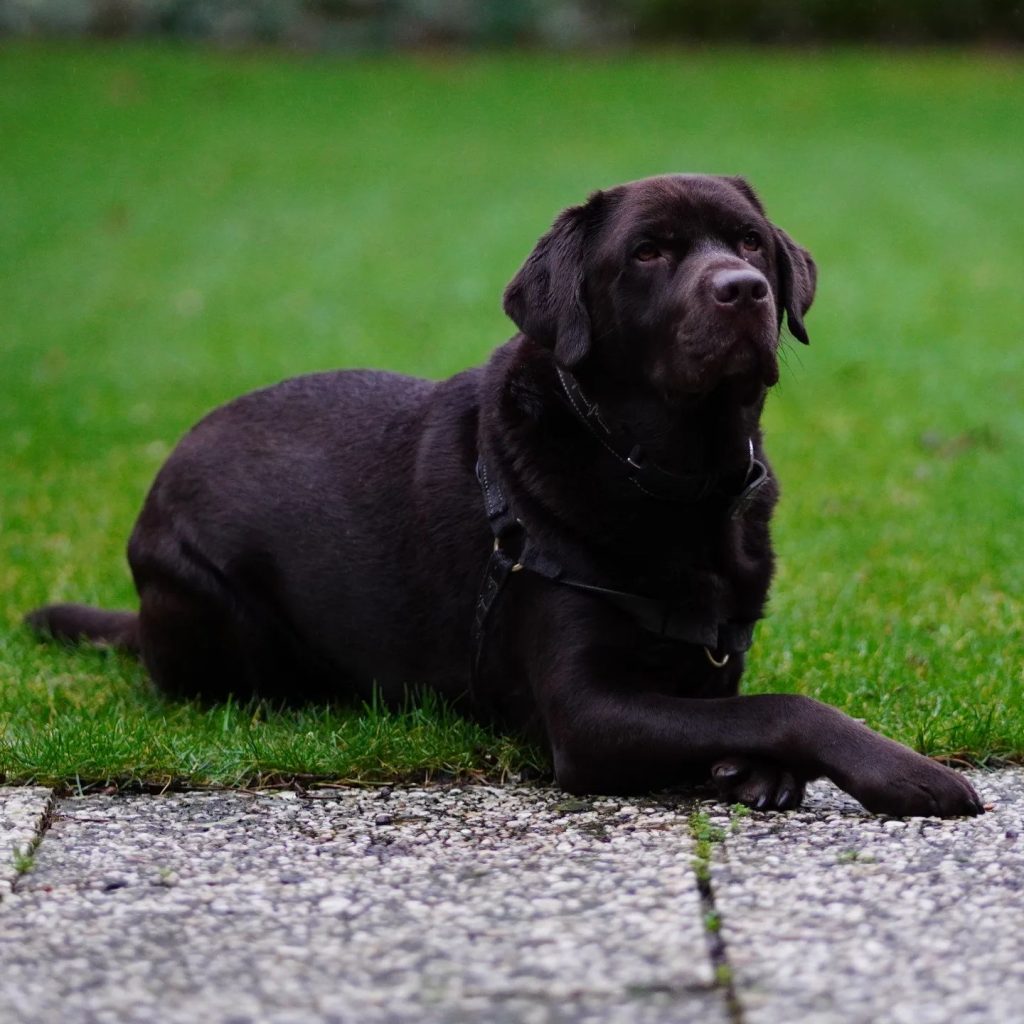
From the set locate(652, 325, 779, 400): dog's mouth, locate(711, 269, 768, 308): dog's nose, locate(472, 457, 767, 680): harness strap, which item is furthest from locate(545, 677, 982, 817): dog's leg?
locate(711, 269, 768, 308): dog's nose

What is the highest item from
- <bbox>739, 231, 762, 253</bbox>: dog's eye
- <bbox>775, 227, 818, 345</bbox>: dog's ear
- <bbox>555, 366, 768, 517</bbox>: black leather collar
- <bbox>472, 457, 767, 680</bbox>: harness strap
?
<bbox>739, 231, 762, 253</bbox>: dog's eye

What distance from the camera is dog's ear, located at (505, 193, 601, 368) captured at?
12.7 ft

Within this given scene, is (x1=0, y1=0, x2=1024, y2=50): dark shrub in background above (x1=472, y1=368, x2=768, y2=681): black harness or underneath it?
above

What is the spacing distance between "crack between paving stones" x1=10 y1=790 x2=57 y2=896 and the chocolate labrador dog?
905 millimetres

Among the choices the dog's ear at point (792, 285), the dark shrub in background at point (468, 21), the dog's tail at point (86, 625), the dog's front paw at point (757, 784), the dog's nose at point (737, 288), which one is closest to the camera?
the dog's front paw at point (757, 784)

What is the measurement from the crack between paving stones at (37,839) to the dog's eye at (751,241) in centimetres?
201

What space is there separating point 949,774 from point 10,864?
1897mm

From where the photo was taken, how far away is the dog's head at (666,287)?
372 cm

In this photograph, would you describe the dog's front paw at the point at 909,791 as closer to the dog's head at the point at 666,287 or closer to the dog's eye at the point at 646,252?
the dog's head at the point at 666,287

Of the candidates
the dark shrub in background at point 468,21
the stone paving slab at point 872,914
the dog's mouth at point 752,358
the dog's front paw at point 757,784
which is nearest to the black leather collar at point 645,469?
the dog's mouth at point 752,358

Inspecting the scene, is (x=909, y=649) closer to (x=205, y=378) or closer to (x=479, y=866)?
(x=479, y=866)

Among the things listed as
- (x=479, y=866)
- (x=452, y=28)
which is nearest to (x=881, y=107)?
(x=452, y=28)

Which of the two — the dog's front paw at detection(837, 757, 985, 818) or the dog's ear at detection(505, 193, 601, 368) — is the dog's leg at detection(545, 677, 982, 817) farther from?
the dog's ear at detection(505, 193, 601, 368)

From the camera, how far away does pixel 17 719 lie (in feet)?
14.3
